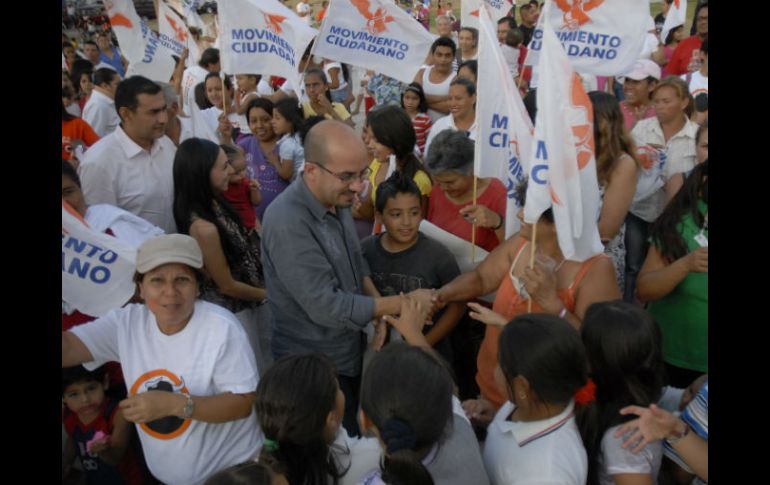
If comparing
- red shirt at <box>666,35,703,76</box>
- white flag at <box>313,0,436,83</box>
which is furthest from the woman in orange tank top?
red shirt at <box>666,35,703,76</box>

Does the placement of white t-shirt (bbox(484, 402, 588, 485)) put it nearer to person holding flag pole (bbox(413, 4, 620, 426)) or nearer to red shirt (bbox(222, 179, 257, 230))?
person holding flag pole (bbox(413, 4, 620, 426))

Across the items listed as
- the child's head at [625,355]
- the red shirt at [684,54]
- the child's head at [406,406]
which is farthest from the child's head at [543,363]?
the red shirt at [684,54]

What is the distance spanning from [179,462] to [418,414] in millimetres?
1056

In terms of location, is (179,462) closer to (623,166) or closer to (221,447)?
(221,447)

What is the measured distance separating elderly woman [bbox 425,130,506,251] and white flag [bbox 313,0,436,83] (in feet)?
6.39

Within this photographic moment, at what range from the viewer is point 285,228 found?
271cm

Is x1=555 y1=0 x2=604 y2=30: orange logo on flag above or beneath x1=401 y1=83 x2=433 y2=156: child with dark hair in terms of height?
above

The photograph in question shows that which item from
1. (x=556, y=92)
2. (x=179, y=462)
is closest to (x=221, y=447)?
(x=179, y=462)

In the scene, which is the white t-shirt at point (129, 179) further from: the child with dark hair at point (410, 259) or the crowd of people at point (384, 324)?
the child with dark hair at point (410, 259)

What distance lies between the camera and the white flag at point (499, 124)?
10.2 feet

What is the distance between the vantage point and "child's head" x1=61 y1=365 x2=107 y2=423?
2.89m

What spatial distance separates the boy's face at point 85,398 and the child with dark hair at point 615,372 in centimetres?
218

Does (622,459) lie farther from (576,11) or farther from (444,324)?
(576,11)

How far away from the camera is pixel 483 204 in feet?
12.3
